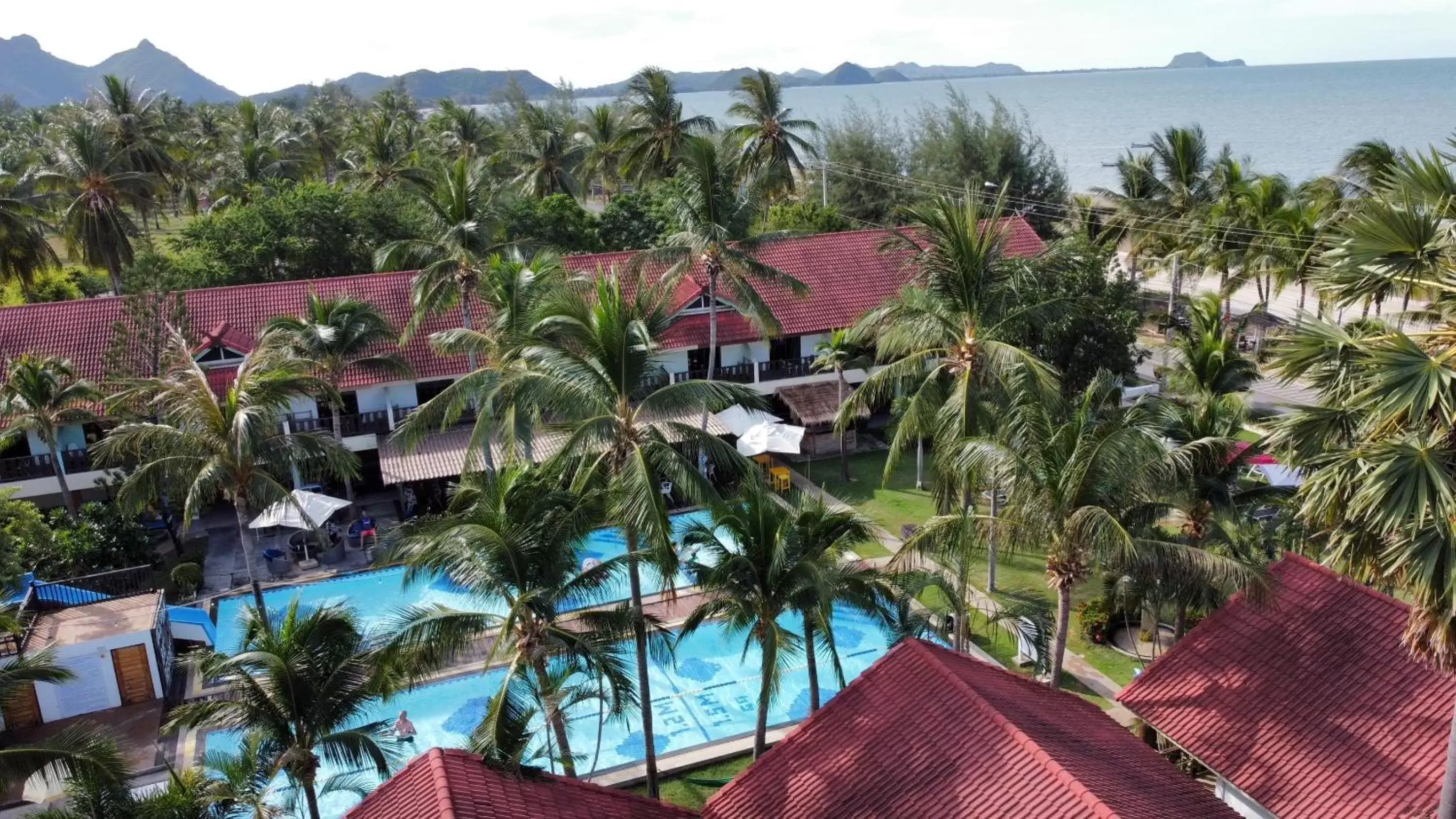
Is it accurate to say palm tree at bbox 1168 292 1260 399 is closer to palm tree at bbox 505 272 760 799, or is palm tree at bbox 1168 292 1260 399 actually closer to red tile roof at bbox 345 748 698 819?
palm tree at bbox 505 272 760 799

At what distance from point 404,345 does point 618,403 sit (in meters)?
15.4

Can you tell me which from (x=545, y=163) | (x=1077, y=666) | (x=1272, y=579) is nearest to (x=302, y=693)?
(x=1272, y=579)

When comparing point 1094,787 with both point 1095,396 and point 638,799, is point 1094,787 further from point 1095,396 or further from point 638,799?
point 1095,396

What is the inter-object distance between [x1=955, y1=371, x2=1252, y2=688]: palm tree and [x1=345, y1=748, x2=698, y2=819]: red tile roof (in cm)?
649

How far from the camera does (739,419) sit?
3056 cm

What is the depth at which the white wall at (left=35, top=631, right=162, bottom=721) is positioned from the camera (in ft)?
62.8

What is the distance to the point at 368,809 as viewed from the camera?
41.6 ft

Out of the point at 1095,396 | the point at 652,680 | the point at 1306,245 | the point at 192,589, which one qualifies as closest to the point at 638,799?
the point at 652,680

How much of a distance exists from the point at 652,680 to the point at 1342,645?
1251 cm

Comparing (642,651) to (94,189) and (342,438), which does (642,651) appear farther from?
(94,189)

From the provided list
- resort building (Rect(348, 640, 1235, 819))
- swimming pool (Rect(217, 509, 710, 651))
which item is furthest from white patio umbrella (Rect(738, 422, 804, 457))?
resort building (Rect(348, 640, 1235, 819))

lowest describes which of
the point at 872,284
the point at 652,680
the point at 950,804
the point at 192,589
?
the point at 652,680

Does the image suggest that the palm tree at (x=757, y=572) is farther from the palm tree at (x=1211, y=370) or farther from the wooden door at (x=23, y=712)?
the wooden door at (x=23, y=712)

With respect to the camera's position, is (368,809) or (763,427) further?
(763,427)
